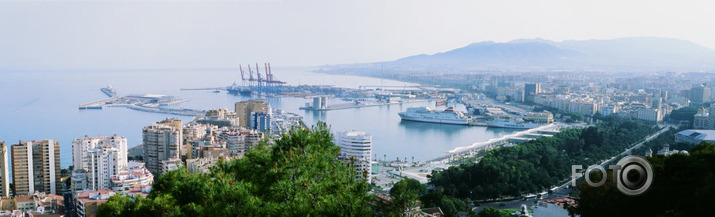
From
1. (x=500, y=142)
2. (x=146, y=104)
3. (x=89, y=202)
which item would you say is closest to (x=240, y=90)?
(x=146, y=104)

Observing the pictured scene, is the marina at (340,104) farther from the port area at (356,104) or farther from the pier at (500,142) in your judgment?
the pier at (500,142)

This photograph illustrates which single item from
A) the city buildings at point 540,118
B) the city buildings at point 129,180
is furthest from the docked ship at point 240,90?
the city buildings at point 129,180

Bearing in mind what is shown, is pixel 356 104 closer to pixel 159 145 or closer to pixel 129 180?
pixel 159 145

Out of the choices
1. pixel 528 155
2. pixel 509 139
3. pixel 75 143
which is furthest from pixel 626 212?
pixel 509 139

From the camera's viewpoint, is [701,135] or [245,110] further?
[245,110]

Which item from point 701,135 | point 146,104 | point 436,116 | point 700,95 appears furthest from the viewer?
point 146,104

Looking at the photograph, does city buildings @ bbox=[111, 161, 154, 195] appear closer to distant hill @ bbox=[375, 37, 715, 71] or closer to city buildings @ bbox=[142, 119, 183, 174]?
city buildings @ bbox=[142, 119, 183, 174]
